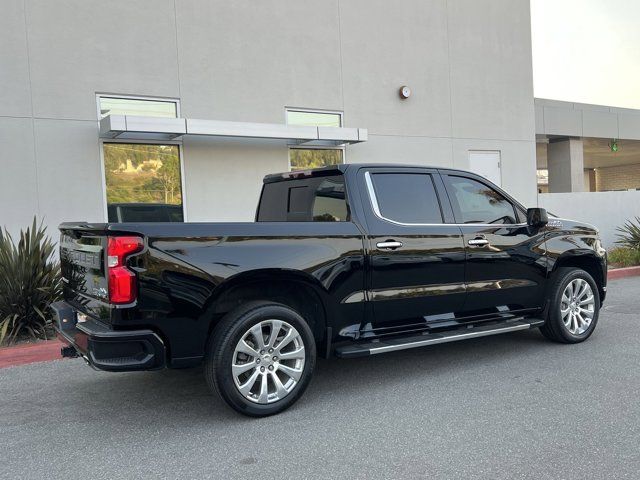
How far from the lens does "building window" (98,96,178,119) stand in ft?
30.7

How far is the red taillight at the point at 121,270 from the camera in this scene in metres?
3.70

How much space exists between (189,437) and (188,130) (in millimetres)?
6173

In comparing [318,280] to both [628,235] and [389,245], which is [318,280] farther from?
[628,235]

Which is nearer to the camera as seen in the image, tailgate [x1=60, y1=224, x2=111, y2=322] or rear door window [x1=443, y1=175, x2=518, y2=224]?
tailgate [x1=60, y1=224, x2=111, y2=322]

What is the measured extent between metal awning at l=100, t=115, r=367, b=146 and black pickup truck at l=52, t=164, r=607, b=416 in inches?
146

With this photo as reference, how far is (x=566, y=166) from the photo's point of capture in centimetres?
2055

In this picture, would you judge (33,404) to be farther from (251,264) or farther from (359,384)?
(359,384)

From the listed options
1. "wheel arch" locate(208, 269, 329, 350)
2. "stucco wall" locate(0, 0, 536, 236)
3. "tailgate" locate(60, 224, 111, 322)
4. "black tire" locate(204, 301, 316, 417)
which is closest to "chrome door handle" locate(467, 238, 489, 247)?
"wheel arch" locate(208, 269, 329, 350)

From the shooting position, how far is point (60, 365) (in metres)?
5.79

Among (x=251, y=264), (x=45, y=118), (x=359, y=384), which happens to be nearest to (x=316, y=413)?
(x=359, y=384)

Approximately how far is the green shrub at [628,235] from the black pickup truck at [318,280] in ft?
25.9

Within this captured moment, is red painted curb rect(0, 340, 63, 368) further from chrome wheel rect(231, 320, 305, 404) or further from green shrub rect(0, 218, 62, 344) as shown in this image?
chrome wheel rect(231, 320, 305, 404)

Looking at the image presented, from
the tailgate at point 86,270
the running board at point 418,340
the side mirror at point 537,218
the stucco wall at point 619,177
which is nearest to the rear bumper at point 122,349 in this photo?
the tailgate at point 86,270

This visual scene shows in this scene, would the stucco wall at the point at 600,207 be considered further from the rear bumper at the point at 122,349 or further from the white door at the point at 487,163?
the rear bumper at the point at 122,349
